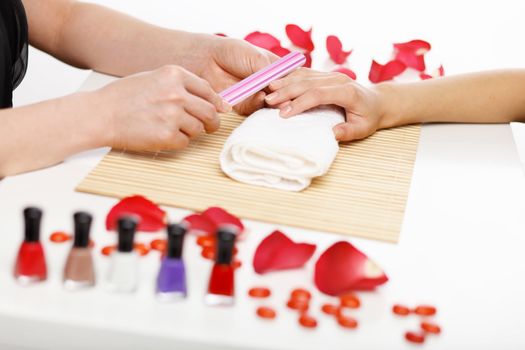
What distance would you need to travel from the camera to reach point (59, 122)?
125cm

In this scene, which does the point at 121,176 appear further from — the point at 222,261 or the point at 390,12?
the point at 390,12

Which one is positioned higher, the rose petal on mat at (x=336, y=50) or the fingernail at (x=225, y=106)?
the rose petal on mat at (x=336, y=50)

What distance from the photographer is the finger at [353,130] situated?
1.42 meters

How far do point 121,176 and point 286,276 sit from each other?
319 millimetres

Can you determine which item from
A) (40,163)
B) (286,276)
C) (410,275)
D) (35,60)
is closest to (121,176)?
(40,163)

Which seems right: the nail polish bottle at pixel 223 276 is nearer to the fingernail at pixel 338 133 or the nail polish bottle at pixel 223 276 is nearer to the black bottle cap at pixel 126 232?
the black bottle cap at pixel 126 232

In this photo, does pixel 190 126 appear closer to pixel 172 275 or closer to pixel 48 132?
pixel 48 132

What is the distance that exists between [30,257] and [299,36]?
3.10ft

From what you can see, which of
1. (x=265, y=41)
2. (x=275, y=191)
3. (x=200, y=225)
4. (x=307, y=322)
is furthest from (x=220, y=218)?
(x=265, y=41)

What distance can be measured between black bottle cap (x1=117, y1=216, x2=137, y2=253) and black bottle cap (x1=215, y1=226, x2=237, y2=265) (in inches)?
3.4

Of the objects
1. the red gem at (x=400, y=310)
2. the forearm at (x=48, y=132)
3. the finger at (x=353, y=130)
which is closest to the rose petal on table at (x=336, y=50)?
the finger at (x=353, y=130)

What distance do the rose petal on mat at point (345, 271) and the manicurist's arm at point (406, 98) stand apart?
39 cm

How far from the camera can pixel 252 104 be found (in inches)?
58.5

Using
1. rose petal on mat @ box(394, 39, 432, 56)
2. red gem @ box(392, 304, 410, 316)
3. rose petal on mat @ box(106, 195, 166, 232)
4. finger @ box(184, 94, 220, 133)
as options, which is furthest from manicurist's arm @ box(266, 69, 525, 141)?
red gem @ box(392, 304, 410, 316)
